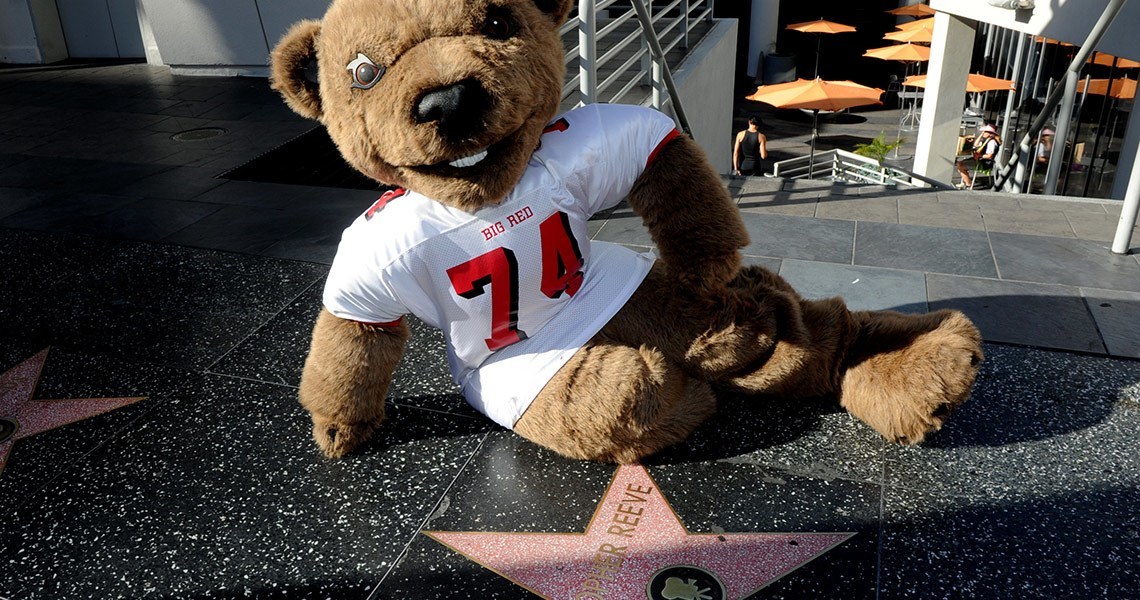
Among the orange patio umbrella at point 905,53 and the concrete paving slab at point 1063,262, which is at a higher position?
the concrete paving slab at point 1063,262

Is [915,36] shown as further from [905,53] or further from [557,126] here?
[557,126]

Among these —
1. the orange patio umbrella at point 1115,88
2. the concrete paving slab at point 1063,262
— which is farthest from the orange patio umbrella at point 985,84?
the concrete paving slab at point 1063,262

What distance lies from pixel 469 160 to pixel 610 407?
33.2 inches

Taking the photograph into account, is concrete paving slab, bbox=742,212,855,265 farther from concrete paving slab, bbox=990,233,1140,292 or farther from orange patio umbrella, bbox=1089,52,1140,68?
orange patio umbrella, bbox=1089,52,1140,68

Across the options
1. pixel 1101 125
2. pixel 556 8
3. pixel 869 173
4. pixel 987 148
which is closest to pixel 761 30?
pixel 987 148

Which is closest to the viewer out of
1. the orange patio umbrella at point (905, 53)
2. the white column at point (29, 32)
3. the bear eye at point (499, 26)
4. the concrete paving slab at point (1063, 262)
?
the bear eye at point (499, 26)

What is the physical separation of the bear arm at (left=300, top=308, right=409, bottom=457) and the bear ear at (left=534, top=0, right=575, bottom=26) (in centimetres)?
106

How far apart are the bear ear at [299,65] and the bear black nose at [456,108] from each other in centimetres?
46

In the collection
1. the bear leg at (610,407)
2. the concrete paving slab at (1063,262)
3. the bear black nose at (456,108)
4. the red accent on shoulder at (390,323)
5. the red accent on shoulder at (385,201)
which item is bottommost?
the concrete paving slab at (1063,262)

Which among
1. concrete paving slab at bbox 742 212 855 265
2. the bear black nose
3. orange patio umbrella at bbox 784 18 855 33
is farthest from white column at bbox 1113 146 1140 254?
orange patio umbrella at bbox 784 18 855 33

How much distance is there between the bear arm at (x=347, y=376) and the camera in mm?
2555

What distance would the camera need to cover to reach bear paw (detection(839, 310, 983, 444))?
2.46 m

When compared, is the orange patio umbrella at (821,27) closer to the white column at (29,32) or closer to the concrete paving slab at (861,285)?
the white column at (29,32)

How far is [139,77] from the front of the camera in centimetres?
1030
